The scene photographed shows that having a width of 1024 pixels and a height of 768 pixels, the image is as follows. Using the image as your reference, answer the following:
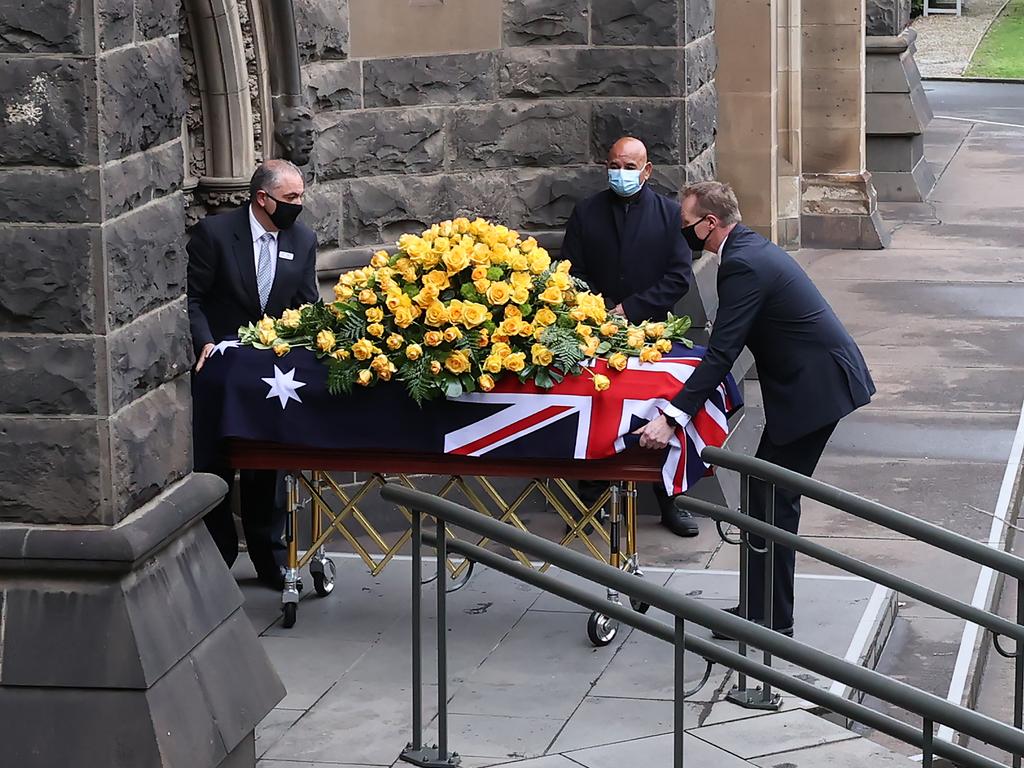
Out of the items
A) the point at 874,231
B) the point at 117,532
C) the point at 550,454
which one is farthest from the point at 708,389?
the point at 874,231

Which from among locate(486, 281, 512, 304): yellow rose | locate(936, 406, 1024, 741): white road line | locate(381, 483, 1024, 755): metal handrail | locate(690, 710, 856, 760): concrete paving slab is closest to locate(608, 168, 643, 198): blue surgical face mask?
locate(486, 281, 512, 304): yellow rose

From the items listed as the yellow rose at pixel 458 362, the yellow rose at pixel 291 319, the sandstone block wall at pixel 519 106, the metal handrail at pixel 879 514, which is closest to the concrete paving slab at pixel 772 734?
the metal handrail at pixel 879 514

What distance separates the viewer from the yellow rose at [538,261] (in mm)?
7391

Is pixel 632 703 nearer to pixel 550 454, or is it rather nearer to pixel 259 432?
pixel 550 454

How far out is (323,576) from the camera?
792cm

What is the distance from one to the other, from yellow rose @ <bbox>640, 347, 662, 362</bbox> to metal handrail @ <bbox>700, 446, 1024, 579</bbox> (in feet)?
2.10

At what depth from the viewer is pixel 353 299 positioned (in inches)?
291

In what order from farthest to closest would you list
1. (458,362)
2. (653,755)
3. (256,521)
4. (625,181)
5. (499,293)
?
(625,181) → (256,521) → (499,293) → (458,362) → (653,755)

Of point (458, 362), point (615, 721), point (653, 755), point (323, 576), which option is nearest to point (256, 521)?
point (323, 576)

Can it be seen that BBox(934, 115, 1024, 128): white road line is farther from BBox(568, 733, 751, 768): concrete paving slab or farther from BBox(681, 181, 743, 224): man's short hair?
BBox(568, 733, 751, 768): concrete paving slab

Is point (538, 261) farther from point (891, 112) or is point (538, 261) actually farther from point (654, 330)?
point (891, 112)

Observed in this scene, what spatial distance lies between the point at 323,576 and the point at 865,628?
2.29m

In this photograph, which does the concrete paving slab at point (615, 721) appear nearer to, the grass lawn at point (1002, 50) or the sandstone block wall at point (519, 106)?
the sandstone block wall at point (519, 106)

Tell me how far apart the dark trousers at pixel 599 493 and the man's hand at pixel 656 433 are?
2047mm
